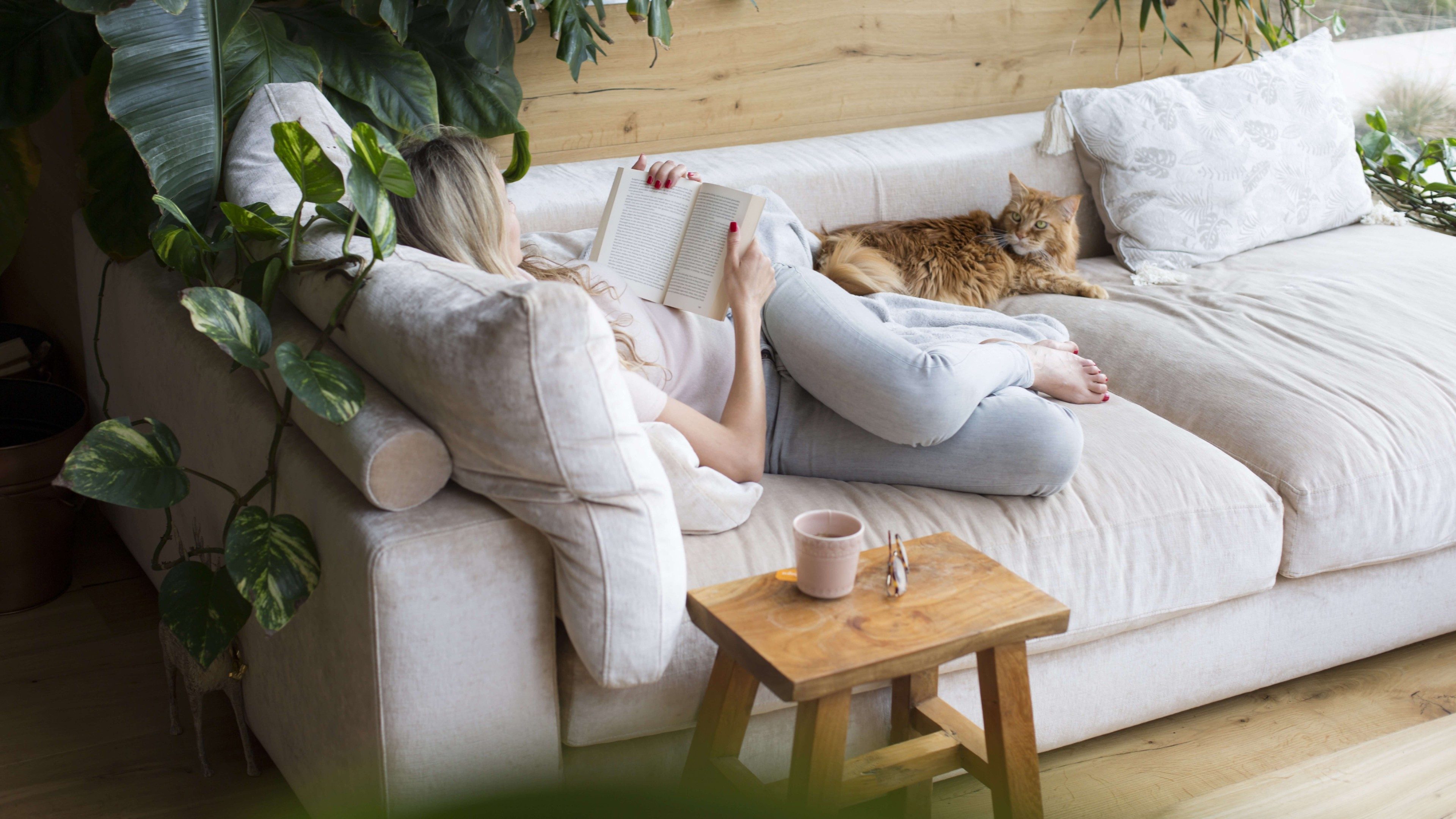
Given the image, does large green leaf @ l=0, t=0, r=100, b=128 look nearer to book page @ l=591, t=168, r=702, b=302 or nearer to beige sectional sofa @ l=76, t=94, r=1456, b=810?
beige sectional sofa @ l=76, t=94, r=1456, b=810

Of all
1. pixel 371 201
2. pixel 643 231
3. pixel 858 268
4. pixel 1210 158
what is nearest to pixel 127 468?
pixel 371 201

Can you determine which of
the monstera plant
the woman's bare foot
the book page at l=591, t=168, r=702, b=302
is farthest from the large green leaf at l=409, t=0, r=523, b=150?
the woman's bare foot

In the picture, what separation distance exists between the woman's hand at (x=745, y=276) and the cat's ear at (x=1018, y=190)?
1053mm

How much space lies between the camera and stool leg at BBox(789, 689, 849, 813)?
1110 millimetres

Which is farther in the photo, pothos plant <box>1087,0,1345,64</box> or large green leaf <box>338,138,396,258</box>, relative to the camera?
pothos plant <box>1087,0,1345,64</box>

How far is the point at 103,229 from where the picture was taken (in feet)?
5.28

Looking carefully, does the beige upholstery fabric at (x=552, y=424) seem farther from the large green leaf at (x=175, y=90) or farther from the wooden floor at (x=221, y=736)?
the wooden floor at (x=221, y=736)

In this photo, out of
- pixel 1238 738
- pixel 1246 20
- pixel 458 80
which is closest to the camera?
pixel 1238 738

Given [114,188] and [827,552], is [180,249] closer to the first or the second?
[114,188]

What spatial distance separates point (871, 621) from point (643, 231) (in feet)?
2.40

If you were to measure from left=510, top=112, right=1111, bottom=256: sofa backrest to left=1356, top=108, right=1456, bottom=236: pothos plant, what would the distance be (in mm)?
778

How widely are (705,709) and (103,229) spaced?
114cm

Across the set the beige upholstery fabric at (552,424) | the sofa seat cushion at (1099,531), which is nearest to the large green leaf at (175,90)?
the beige upholstery fabric at (552,424)

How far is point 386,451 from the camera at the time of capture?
3.52ft
